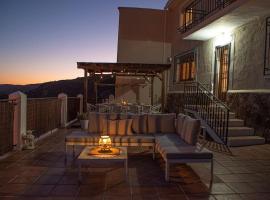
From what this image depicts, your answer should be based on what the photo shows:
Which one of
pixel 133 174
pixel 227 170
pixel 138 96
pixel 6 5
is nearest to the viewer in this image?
pixel 133 174

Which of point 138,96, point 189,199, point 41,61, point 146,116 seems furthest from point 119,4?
point 189,199

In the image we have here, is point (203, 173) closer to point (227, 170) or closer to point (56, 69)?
point (227, 170)

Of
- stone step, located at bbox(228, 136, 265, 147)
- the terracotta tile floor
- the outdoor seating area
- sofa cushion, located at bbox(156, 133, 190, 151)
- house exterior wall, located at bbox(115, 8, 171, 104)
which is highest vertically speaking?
house exterior wall, located at bbox(115, 8, 171, 104)

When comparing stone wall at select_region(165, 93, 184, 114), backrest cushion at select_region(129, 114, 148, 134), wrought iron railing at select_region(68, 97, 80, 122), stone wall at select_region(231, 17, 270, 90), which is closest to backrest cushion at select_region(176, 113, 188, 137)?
backrest cushion at select_region(129, 114, 148, 134)

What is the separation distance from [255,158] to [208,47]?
6515 mm

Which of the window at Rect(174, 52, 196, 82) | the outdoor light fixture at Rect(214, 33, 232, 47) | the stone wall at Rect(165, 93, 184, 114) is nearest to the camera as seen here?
the outdoor light fixture at Rect(214, 33, 232, 47)

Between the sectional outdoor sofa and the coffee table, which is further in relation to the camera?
the sectional outdoor sofa

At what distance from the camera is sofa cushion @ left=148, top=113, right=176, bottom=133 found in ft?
23.6

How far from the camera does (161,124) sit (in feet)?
23.7

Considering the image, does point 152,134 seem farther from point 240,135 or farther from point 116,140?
A: point 240,135

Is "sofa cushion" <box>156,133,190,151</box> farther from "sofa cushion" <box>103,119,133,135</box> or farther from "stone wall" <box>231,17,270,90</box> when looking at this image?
"stone wall" <box>231,17,270,90</box>

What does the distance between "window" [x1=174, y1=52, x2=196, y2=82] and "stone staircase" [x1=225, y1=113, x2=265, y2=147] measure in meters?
5.12

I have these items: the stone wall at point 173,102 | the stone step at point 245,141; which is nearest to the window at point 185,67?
the stone wall at point 173,102

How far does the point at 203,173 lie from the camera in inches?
213
